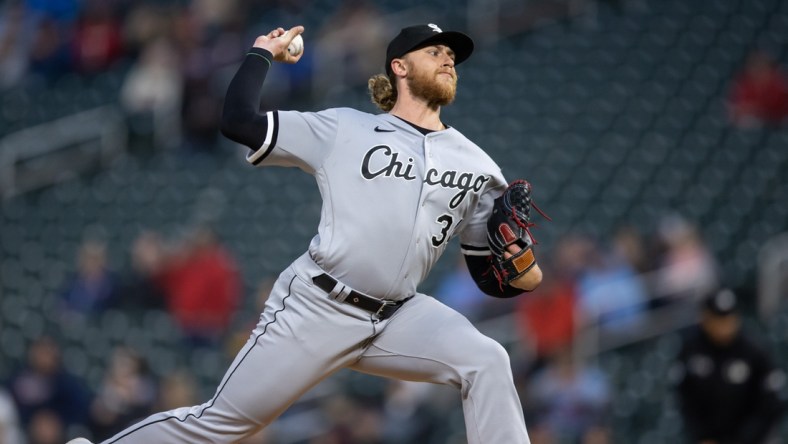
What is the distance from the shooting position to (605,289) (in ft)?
28.1

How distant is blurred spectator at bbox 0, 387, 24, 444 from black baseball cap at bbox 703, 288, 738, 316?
4.71m

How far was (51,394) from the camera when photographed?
888 cm

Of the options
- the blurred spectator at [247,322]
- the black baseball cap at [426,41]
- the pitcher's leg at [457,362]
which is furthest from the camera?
the blurred spectator at [247,322]

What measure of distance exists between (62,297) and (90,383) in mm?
986

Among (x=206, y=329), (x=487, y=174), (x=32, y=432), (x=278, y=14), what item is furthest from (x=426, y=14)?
(x=487, y=174)

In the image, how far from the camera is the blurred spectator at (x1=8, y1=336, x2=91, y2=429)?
880 cm

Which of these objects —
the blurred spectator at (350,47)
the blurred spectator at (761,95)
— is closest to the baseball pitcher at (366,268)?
the blurred spectator at (761,95)

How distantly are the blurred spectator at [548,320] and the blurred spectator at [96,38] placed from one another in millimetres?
6323

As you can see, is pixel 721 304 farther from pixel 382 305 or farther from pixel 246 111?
pixel 246 111

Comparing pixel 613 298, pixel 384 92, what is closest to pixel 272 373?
pixel 384 92

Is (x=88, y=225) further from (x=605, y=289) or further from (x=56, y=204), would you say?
(x=605, y=289)

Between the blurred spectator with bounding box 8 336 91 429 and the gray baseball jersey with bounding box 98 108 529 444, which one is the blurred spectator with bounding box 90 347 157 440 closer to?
the blurred spectator with bounding box 8 336 91 429

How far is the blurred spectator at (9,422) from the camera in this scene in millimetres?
8312

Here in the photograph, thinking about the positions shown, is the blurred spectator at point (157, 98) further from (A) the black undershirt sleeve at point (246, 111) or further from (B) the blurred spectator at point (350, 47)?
(A) the black undershirt sleeve at point (246, 111)
